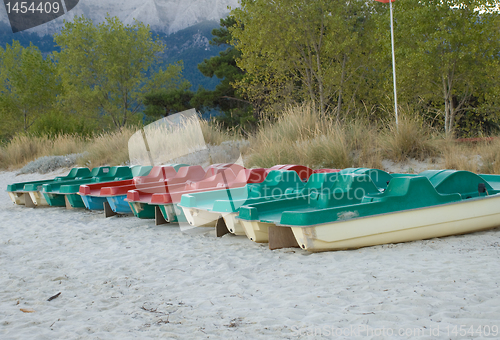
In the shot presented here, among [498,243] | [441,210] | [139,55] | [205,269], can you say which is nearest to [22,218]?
[205,269]

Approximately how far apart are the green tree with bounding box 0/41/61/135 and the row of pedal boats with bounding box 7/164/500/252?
3009cm

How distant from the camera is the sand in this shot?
211cm

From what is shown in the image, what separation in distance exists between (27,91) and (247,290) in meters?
33.9

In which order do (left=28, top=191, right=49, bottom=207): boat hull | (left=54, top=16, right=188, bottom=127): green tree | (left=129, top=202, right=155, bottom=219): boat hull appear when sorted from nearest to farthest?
1. (left=129, top=202, right=155, bottom=219): boat hull
2. (left=28, top=191, right=49, bottom=207): boat hull
3. (left=54, top=16, right=188, bottom=127): green tree

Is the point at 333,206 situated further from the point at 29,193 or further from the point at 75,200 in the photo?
the point at 29,193

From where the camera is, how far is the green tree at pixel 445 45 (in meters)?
15.8

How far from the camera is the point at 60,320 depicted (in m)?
2.33

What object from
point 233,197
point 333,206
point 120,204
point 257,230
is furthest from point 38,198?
point 333,206

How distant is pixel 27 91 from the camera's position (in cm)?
3150

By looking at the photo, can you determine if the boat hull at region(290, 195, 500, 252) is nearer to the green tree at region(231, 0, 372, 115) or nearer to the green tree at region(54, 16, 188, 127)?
the green tree at region(231, 0, 372, 115)

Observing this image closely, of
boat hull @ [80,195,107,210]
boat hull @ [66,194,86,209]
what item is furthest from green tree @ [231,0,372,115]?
boat hull @ [80,195,107,210]

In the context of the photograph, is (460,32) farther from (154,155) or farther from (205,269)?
(205,269)

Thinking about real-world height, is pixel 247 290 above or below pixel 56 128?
below

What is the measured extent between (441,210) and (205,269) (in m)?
2.06
